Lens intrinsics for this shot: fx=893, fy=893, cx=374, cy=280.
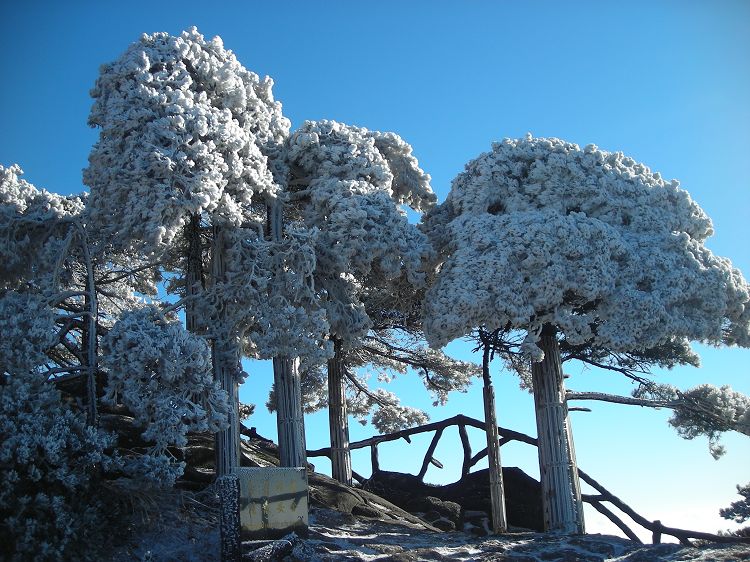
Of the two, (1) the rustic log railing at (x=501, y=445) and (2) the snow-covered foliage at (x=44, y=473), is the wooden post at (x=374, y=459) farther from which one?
(2) the snow-covered foliage at (x=44, y=473)

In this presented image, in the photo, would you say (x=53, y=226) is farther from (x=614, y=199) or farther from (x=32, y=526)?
(x=614, y=199)

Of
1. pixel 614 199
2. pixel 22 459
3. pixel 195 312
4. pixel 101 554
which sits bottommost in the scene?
pixel 101 554

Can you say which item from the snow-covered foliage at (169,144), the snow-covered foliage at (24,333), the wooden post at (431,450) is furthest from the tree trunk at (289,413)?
the wooden post at (431,450)

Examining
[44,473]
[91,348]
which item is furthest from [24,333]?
[44,473]

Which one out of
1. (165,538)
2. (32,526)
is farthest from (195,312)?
(32,526)

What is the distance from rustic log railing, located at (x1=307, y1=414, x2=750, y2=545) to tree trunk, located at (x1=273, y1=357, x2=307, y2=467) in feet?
12.7

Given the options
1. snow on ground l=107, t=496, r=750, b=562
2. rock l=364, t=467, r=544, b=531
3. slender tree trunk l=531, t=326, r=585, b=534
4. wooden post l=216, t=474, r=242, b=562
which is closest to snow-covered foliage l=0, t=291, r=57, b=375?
snow on ground l=107, t=496, r=750, b=562

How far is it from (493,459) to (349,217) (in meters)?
4.88

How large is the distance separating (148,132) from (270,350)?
3963 millimetres

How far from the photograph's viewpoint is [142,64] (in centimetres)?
1478

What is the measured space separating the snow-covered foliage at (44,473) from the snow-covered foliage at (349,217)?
531 centimetres

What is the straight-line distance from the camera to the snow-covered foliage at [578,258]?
48.4ft

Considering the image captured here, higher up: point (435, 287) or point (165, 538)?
point (435, 287)

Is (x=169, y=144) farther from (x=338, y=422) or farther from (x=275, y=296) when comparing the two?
(x=338, y=422)
